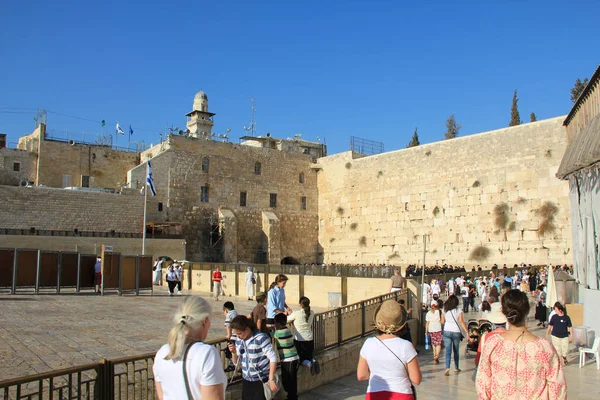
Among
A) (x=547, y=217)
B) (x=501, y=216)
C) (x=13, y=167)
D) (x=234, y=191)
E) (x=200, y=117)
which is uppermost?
(x=200, y=117)

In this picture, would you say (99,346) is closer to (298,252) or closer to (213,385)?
(213,385)

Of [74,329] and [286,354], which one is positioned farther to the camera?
[74,329]

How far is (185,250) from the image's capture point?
92.9 ft

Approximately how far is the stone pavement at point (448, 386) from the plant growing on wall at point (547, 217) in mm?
14733

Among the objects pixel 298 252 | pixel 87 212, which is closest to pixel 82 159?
pixel 87 212

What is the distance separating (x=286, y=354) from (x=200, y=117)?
1414 inches

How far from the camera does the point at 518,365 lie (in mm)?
2998

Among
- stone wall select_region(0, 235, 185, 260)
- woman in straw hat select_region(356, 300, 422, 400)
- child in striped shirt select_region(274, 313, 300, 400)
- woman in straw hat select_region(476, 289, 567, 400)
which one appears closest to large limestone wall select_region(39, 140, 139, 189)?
stone wall select_region(0, 235, 185, 260)

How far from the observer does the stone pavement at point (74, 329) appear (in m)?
6.32

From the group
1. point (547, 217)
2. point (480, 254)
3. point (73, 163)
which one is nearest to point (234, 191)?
point (73, 163)

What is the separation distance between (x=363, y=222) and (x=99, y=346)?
24.5 meters

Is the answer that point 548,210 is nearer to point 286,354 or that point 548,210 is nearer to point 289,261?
point 289,261

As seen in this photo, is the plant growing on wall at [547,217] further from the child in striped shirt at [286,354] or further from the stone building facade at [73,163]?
the stone building facade at [73,163]

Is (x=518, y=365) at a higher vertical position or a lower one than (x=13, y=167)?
lower
